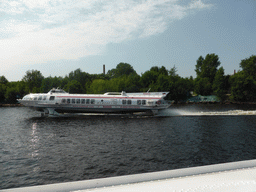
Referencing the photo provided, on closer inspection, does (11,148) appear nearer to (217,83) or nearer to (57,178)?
(57,178)

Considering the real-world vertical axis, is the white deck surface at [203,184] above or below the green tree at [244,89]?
below

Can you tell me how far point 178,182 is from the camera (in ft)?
26.2

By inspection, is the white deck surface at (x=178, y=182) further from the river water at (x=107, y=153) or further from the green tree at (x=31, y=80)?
the green tree at (x=31, y=80)

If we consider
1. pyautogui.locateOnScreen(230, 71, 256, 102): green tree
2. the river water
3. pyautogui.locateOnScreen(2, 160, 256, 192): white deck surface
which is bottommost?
the river water

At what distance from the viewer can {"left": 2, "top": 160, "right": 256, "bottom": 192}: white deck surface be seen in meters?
7.46

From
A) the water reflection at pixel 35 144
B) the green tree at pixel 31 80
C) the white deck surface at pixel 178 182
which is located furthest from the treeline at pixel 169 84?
the white deck surface at pixel 178 182

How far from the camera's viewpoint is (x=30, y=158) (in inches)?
721

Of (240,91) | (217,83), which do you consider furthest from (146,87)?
(240,91)

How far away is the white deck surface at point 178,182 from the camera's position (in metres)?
7.46

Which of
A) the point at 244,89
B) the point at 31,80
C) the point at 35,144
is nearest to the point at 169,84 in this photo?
the point at 244,89

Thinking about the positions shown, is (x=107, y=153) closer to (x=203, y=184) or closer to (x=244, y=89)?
(x=203, y=184)

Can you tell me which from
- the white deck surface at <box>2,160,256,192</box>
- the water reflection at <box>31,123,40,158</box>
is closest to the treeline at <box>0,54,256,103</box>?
the water reflection at <box>31,123,40,158</box>

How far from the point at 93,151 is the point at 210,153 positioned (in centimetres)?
1175

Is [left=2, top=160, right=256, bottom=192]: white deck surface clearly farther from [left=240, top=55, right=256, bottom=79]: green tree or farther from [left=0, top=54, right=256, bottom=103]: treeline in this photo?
[left=240, top=55, right=256, bottom=79]: green tree
